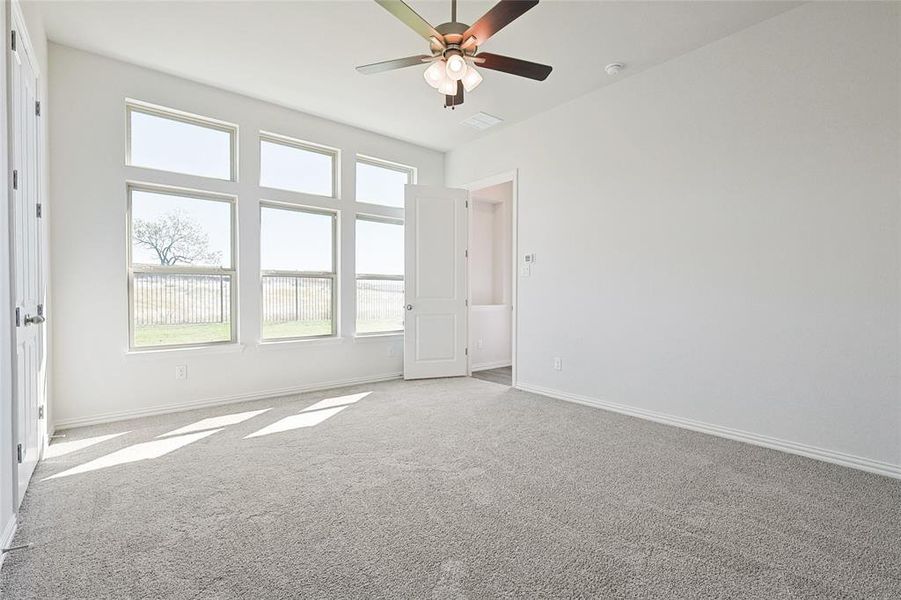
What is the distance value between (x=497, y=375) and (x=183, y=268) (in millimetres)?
→ 3758

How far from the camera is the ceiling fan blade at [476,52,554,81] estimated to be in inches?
97.7

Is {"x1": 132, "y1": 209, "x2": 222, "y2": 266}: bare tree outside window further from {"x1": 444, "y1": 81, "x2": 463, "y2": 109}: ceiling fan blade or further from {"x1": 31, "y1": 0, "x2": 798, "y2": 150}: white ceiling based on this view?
{"x1": 444, "y1": 81, "x2": 463, "y2": 109}: ceiling fan blade

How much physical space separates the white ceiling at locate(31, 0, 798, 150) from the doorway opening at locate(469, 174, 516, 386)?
8.16 ft

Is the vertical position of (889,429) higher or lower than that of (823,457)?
higher

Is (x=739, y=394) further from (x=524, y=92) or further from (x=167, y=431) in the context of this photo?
(x=167, y=431)

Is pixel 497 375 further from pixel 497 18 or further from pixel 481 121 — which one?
pixel 497 18

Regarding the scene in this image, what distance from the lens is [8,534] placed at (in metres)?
1.78

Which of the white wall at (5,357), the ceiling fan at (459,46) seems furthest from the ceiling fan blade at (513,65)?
the white wall at (5,357)

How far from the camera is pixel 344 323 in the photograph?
16.1ft

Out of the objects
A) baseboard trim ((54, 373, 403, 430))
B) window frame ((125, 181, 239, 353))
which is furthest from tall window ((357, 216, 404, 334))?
window frame ((125, 181, 239, 353))

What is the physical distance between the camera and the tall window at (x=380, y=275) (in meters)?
5.13

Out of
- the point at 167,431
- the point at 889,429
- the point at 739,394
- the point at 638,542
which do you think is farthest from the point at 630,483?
the point at 167,431

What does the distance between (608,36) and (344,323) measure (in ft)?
12.2

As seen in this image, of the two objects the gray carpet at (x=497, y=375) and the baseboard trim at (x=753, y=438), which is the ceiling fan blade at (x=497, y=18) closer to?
the baseboard trim at (x=753, y=438)
